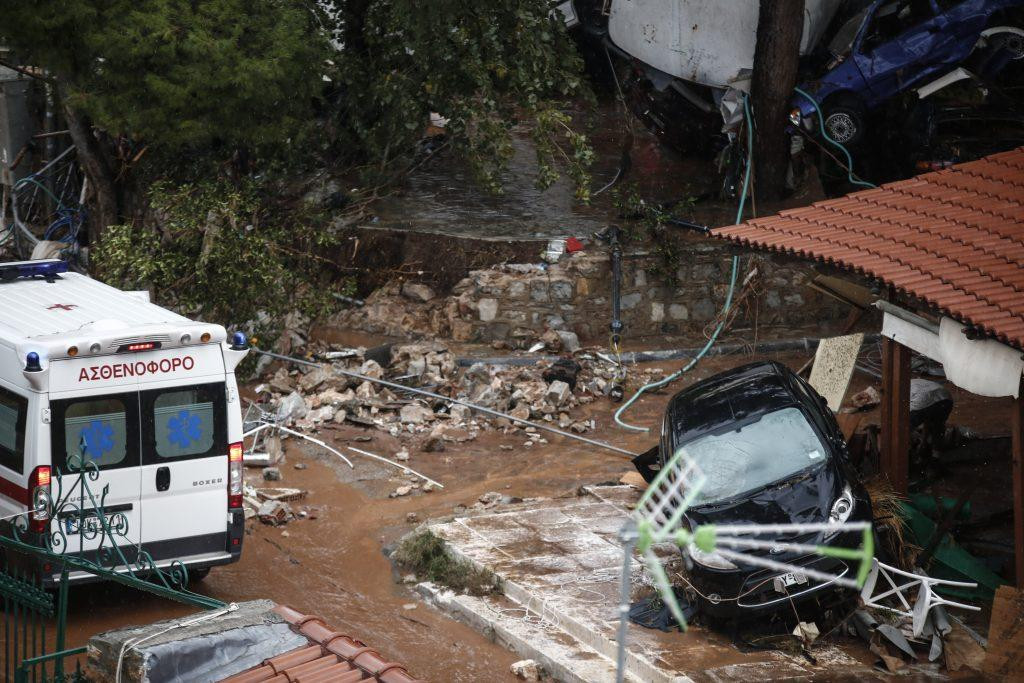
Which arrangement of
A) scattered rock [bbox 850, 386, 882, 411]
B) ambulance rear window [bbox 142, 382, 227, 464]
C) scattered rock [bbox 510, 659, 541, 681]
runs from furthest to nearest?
scattered rock [bbox 850, 386, 882, 411], ambulance rear window [bbox 142, 382, 227, 464], scattered rock [bbox 510, 659, 541, 681]

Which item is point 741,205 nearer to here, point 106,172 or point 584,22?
point 584,22

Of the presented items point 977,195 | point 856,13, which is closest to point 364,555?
point 977,195

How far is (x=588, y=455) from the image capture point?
13.1 metres

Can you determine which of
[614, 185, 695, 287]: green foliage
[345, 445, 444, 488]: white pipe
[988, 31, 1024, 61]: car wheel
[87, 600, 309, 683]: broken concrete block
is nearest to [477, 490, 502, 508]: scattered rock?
[345, 445, 444, 488]: white pipe

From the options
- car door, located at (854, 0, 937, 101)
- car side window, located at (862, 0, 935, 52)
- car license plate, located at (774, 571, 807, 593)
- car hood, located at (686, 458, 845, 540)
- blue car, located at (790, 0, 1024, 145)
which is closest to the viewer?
car license plate, located at (774, 571, 807, 593)

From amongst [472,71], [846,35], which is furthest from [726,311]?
[472,71]

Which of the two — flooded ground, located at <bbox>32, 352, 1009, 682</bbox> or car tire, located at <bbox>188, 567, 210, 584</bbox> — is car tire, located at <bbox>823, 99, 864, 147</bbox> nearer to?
flooded ground, located at <bbox>32, 352, 1009, 682</bbox>

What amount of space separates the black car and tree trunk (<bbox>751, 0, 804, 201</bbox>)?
757 cm

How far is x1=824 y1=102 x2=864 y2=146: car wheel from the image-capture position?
53.3ft

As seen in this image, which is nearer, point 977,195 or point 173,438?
point 173,438

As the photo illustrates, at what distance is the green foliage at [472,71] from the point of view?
622 inches

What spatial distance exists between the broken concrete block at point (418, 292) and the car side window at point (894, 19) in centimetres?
745

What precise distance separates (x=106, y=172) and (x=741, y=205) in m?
9.72

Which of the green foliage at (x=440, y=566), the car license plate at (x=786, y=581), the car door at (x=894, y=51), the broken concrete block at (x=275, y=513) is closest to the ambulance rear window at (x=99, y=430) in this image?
the broken concrete block at (x=275, y=513)
